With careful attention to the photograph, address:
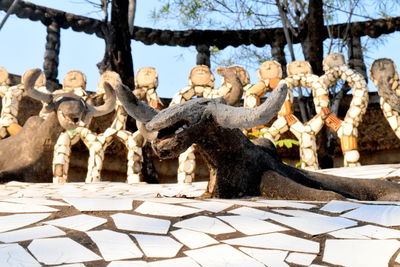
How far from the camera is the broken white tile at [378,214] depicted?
3.03m

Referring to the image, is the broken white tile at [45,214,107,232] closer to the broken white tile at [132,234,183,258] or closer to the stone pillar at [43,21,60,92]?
the broken white tile at [132,234,183,258]

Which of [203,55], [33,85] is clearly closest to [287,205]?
[33,85]

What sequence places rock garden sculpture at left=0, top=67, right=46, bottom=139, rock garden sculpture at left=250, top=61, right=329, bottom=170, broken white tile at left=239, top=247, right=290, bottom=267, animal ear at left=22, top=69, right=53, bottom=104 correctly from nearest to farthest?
broken white tile at left=239, top=247, right=290, bottom=267, rock garden sculpture at left=250, top=61, right=329, bottom=170, animal ear at left=22, top=69, right=53, bottom=104, rock garden sculpture at left=0, top=67, right=46, bottom=139

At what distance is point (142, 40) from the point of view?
12.7 metres

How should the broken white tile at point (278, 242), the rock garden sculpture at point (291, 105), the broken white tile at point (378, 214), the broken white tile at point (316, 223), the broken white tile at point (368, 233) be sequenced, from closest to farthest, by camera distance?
the broken white tile at point (278, 242)
the broken white tile at point (368, 233)
the broken white tile at point (316, 223)
the broken white tile at point (378, 214)
the rock garden sculpture at point (291, 105)

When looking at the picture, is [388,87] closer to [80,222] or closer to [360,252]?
[360,252]

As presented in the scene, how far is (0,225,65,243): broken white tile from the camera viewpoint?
2.63 m

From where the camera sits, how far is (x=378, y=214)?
126 inches

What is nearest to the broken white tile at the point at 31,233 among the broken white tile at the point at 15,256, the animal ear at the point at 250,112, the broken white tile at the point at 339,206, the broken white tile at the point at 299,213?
the broken white tile at the point at 15,256

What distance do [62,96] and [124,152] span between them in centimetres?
297

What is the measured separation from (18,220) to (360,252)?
1900mm

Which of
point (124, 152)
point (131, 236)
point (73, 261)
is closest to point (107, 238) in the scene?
point (131, 236)

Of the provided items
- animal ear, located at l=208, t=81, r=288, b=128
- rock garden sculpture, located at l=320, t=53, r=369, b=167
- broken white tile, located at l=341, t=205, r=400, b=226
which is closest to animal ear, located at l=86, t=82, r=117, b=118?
rock garden sculpture, located at l=320, t=53, r=369, b=167

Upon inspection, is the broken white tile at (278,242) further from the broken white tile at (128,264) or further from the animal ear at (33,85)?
the animal ear at (33,85)
